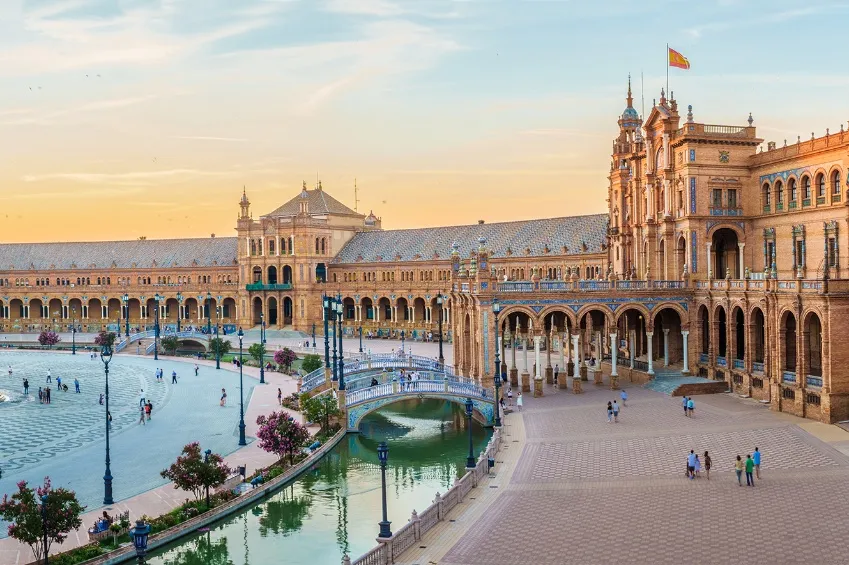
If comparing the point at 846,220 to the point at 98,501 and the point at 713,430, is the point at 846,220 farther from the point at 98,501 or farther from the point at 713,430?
the point at 98,501

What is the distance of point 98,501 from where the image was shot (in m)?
36.9

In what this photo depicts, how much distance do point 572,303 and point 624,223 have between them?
57.4 ft

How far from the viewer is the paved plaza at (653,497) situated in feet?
89.3

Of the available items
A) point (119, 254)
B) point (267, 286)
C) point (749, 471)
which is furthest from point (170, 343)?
point (749, 471)

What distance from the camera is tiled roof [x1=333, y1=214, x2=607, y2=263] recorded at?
323ft

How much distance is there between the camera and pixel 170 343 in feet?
323

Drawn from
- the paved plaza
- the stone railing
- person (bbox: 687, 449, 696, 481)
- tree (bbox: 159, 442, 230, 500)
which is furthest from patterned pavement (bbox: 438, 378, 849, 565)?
tree (bbox: 159, 442, 230, 500)

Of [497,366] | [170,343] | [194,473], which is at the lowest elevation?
[194,473]

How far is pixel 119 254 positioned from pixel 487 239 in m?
57.9

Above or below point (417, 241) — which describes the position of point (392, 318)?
below

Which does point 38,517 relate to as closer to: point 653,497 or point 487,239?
point 653,497

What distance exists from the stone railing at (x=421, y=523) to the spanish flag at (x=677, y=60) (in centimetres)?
3466

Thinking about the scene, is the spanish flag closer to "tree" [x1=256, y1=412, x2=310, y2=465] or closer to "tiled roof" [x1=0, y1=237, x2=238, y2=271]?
"tree" [x1=256, y1=412, x2=310, y2=465]

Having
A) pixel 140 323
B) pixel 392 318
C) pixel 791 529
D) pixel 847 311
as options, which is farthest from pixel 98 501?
pixel 140 323
